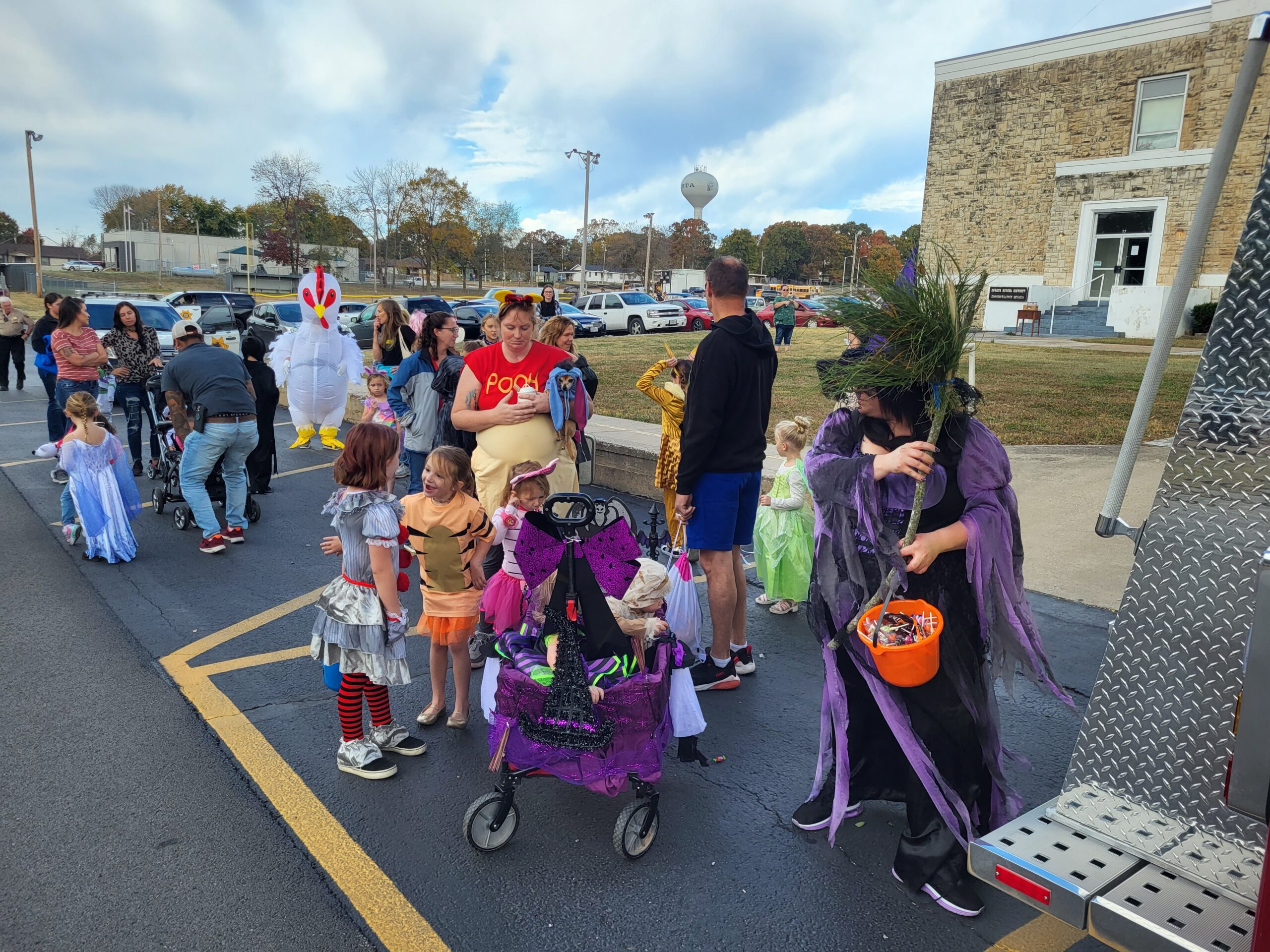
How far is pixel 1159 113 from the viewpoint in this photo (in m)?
29.0

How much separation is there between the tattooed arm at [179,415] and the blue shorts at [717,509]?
4487 millimetres

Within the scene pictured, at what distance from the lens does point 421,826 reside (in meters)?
3.26

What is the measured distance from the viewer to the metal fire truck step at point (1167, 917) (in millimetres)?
1888

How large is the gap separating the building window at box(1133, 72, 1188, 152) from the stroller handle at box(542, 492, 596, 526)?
3292cm

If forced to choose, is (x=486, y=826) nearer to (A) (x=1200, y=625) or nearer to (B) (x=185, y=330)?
(A) (x=1200, y=625)

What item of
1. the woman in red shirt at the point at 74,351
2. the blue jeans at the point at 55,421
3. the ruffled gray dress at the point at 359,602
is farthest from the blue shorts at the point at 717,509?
the blue jeans at the point at 55,421

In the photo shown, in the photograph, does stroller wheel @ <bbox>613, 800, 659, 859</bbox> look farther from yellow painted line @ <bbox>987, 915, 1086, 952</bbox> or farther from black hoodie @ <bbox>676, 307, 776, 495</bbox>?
black hoodie @ <bbox>676, 307, 776, 495</bbox>

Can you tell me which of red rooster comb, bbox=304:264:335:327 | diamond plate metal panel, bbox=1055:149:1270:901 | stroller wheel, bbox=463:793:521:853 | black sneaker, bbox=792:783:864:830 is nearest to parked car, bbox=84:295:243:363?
red rooster comb, bbox=304:264:335:327

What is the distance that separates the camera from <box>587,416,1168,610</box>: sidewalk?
582cm

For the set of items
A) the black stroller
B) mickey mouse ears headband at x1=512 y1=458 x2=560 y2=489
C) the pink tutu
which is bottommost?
the black stroller

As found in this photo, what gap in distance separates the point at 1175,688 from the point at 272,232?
242 feet

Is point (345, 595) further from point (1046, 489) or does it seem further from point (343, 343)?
point (343, 343)

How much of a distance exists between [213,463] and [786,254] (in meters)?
102

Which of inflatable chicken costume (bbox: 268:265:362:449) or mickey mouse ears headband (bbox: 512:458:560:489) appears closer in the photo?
mickey mouse ears headband (bbox: 512:458:560:489)
